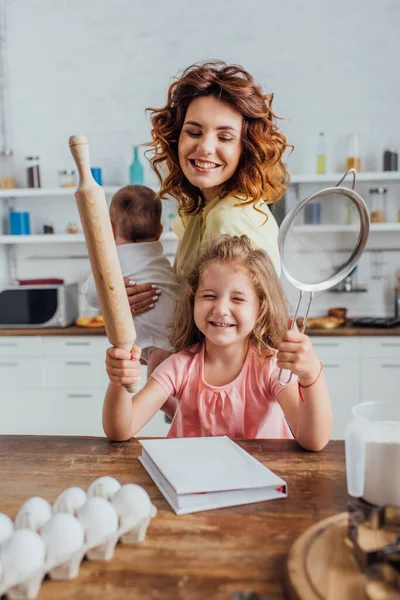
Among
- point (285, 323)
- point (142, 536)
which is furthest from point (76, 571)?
point (285, 323)

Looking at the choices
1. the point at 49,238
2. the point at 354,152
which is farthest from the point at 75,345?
the point at 354,152

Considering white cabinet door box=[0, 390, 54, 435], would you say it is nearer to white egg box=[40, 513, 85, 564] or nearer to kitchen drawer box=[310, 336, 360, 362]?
kitchen drawer box=[310, 336, 360, 362]

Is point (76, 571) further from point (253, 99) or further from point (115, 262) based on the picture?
point (253, 99)

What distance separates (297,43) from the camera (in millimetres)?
3889

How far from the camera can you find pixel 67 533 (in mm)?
799

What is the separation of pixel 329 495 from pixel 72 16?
150 inches

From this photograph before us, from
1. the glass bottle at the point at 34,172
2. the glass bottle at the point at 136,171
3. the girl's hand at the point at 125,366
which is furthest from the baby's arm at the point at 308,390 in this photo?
the glass bottle at the point at 34,172

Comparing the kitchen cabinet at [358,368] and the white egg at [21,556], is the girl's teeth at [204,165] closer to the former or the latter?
the white egg at [21,556]

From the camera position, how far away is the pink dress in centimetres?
153

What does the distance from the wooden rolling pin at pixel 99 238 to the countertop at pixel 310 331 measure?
2.50 metres

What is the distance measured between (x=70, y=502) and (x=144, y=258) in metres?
1.26

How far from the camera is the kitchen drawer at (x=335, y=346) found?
3.44 metres

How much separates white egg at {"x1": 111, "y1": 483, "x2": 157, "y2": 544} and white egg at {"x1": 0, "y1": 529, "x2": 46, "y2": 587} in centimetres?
13

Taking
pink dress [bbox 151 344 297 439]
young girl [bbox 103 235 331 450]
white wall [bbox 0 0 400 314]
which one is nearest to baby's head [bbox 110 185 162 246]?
young girl [bbox 103 235 331 450]
